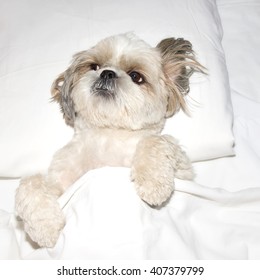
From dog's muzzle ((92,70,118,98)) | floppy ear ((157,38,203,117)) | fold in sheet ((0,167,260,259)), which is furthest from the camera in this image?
floppy ear ((157,38,203,117))

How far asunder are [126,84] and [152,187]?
49 cm

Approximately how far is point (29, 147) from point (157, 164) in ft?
2.64

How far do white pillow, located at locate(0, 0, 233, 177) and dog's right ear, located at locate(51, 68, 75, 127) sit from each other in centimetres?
7

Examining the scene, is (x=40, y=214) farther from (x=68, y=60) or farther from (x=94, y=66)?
(x=68, y=60)

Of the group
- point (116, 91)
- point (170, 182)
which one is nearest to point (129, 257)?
point (170, 182)

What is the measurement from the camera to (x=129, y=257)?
1.75 meters

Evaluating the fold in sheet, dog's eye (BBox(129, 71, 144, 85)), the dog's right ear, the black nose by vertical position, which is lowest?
the fold in sheet

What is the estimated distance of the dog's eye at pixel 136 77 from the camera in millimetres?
2078

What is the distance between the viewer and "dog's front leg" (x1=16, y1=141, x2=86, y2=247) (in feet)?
6.08

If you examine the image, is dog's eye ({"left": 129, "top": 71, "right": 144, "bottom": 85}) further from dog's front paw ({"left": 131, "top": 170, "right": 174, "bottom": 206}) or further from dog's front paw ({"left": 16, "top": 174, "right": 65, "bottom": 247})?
dog's front paw ({"left": 16, "top": 174, "right": 65, "bottom": 247})

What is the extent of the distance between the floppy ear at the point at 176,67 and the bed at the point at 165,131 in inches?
4.0

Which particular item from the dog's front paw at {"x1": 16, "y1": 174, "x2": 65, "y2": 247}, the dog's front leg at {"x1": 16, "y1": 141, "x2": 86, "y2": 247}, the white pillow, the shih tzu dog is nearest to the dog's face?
the shih tzu dog

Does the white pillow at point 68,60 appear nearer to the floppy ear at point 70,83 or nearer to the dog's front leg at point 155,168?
the floppy ear at point 70,83

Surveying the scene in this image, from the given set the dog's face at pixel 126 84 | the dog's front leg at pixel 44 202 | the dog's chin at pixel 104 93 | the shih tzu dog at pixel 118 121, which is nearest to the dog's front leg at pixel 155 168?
the shih tzu dog at pixel 118 121
